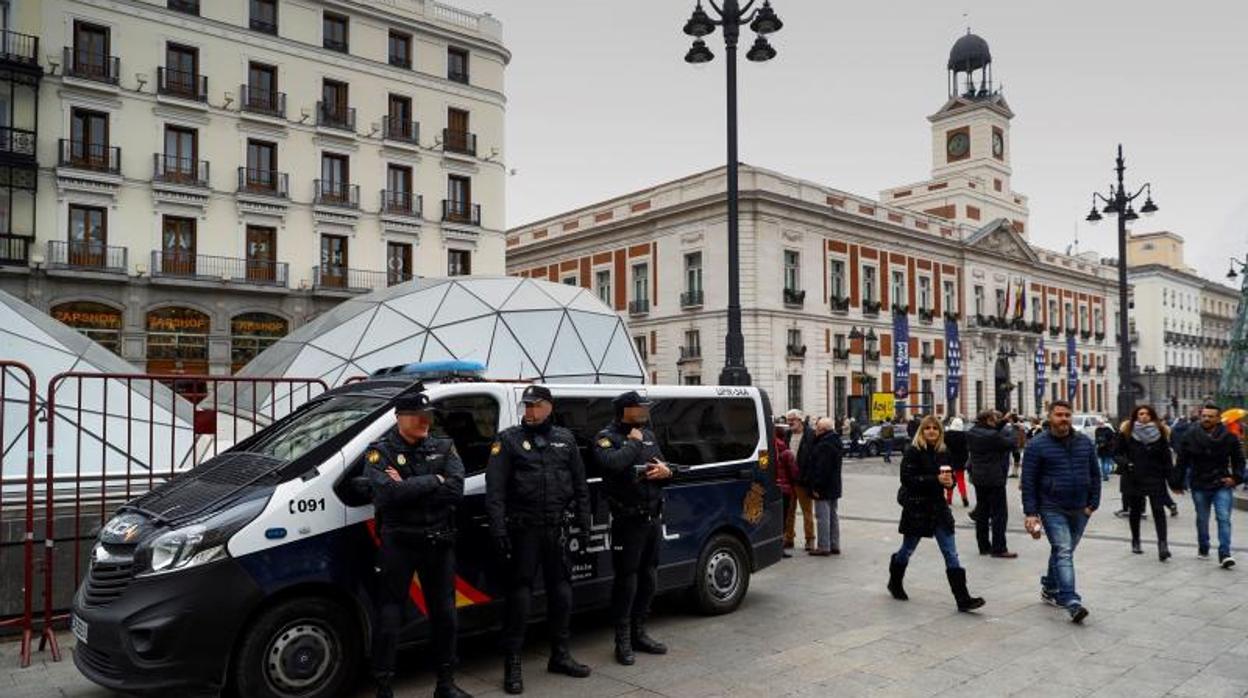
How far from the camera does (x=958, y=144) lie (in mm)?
59250

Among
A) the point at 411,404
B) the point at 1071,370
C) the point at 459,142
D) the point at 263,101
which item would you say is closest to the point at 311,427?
the point at 411,404

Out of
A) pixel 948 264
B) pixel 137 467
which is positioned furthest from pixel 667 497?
pixel 948 264

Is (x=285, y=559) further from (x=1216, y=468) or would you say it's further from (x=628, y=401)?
(x=1216, y=468)

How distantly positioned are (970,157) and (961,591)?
57.0 metres

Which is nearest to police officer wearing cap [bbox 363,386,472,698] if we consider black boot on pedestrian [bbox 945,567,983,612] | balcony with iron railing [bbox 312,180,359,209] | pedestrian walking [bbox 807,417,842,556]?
black boot on pedestrian [bbox 945,567,983,612]

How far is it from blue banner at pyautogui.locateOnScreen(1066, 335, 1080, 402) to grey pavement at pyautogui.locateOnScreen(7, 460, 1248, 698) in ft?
176

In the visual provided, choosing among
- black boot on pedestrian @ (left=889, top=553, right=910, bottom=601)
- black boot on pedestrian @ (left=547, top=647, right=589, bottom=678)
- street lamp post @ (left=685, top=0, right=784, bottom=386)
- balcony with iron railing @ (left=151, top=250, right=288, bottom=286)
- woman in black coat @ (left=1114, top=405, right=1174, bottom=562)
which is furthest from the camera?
balcony with iron railing @ (left=151, top=250, right=288, bottom=286)

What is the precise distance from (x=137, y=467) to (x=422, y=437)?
436 centimetres

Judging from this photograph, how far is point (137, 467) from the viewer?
793 cm

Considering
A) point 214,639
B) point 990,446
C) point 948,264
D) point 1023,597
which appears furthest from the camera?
point 948,264

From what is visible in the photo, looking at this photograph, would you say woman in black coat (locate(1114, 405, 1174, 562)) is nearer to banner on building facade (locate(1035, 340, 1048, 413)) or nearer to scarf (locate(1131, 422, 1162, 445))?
scarf (locate(1131, 422, 1162, 445))

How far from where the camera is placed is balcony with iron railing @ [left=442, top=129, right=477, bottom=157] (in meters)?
36.8

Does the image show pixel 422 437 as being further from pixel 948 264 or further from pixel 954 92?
pixel 954 92

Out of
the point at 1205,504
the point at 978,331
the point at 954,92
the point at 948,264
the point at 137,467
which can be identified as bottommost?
the point at 1205,504
